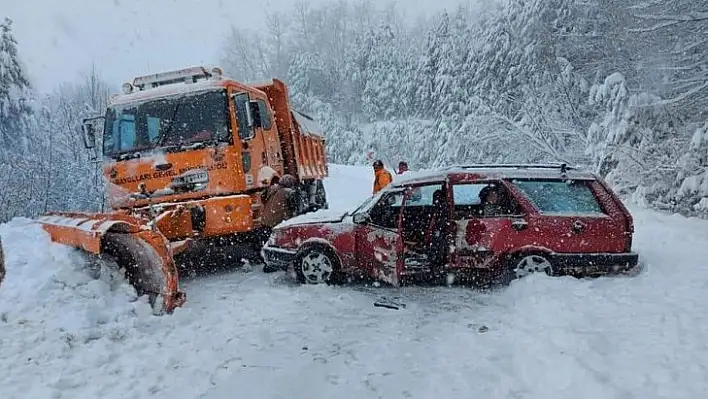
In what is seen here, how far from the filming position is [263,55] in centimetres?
5622

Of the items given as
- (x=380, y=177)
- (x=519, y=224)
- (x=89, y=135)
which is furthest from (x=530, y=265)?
(x=89, y=135)

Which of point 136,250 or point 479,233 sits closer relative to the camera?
point 136,250

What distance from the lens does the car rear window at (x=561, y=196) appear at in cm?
684

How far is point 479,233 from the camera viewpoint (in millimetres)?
6938

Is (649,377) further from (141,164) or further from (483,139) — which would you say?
(483,139)

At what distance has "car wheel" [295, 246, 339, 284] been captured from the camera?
7406mm

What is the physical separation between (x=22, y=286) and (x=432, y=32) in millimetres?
34592

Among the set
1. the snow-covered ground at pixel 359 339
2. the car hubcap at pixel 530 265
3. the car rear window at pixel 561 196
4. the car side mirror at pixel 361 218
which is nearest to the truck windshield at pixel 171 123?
the snow-covered ground at pixel 359 339

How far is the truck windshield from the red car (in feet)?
5.89

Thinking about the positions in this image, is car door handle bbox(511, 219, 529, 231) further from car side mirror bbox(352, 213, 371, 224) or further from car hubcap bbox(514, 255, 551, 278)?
car side mirror bbox(352, 213, 371, 224)

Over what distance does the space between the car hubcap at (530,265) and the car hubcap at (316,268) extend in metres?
2.37

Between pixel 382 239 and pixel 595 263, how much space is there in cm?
252

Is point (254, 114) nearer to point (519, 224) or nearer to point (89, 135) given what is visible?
point (89, 135)

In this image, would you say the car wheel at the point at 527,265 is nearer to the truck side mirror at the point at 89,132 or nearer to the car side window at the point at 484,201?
the car side window at the point at 484,201
